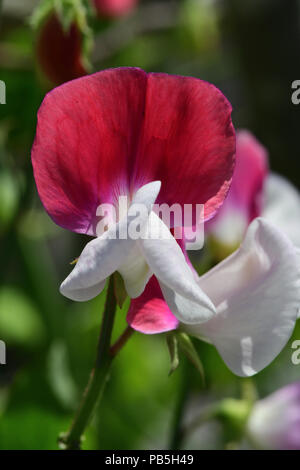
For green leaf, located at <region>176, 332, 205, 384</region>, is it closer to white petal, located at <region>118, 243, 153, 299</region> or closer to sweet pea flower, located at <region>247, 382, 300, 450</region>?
white petal, located at <region>118, 243, 153, 299</region>

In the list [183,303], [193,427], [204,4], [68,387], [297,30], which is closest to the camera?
[183,303]

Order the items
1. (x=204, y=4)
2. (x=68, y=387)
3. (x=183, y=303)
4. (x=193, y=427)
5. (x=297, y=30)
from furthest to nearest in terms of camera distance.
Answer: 1. (x=297, y=30)
2. (x=204, y=4)
3. (x=68, y=387)
4. (x=193, y=427)
5. (x=183, y=303)

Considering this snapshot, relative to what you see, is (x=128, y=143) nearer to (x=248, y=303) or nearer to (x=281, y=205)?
(x=248, y=303)

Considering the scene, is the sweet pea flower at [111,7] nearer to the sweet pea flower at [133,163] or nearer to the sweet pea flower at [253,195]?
the sweet pea flower at [253,195]

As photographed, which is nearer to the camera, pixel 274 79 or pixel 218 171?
pixel 218 171

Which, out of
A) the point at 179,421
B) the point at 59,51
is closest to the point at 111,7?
the point at 59,51

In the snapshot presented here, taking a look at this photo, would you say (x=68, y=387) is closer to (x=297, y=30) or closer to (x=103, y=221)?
(x=103, y=221)
